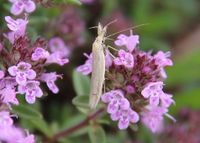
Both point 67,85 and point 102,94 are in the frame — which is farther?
point 67,85

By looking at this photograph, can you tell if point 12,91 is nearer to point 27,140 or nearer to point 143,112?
point 27,140

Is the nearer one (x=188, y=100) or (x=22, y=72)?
(x=22, y=72)

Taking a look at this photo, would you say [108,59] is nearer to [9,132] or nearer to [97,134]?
[97,134]

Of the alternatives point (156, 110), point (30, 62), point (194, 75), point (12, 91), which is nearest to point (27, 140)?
point (12, 91)

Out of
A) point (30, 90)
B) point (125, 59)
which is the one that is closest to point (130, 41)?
point (125, 59)

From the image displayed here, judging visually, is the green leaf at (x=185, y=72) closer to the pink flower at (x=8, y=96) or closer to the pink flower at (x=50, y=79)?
the pink flower at (x=50, y=79)

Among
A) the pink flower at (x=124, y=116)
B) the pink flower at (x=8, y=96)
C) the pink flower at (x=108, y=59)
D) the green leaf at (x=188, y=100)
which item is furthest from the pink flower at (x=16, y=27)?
the green leaf at (x=188, y=100)
